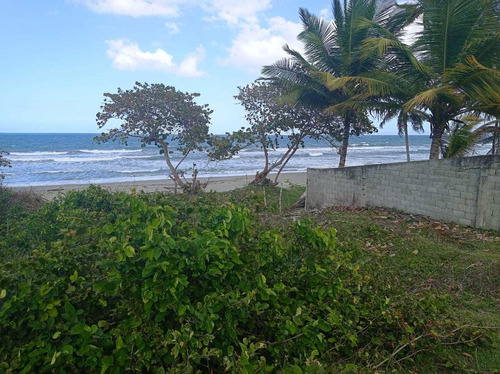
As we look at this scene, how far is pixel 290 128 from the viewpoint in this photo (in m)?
17.1

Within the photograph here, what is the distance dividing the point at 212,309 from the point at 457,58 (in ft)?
32.4

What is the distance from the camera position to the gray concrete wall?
7992 millimetres

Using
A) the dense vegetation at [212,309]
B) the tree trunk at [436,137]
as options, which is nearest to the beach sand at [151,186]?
the tree trunk at [436,137]

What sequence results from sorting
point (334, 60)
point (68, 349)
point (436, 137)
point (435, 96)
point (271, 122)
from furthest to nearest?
point (271, 122), point (334, 60), point (436, 137), point (435, 96), point (68, 349)

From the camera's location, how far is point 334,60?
44.2 ft

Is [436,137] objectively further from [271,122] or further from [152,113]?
[152,113]

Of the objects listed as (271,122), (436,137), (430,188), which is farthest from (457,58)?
(271,122)

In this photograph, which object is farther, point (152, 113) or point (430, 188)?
point (152, 113)

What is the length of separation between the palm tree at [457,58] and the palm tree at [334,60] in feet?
6.96

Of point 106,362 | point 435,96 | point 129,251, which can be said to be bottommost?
point 106,362

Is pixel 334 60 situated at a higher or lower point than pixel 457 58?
higher

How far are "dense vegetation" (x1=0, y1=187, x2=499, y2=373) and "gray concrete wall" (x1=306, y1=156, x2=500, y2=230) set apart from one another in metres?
5.09

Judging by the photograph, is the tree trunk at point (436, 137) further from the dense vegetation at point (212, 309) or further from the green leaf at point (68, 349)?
the green leaf at point (68, 349)

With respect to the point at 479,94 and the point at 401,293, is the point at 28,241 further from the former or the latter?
the point at 479,94
